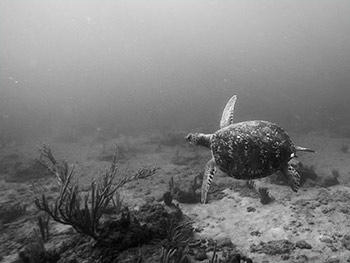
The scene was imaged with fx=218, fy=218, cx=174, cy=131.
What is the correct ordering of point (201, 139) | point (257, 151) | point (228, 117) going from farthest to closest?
point (228, 117)
point (201, 139)
point (257, 151)

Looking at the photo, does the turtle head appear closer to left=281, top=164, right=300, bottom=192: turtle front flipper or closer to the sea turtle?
the sea turtle

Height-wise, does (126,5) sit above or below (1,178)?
above

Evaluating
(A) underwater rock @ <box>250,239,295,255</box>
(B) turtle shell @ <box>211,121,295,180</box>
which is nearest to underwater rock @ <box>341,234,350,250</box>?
(A) underwater rock @ <box>250,239,295,255</box>

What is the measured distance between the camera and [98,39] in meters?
72.0

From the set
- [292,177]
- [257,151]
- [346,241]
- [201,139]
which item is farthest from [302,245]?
[201,139]

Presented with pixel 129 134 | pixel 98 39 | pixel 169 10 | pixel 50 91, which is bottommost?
pixel 129 134

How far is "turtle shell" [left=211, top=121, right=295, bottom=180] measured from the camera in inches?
130

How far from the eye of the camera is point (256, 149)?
10.9 feet

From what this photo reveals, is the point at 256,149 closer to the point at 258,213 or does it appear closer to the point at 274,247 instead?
the point at 274,247

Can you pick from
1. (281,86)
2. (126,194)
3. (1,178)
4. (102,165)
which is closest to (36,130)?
(1,178)

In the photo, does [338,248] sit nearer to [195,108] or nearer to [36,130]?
[36,130]

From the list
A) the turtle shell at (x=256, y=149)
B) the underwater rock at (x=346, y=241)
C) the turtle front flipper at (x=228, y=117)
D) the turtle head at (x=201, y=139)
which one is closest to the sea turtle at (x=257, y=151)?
the turtle shell at (x=256, y=149)

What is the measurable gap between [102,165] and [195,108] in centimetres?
2469

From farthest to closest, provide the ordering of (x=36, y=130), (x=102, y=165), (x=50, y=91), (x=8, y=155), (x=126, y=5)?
(x=126, y=5) < (x=50, y=91) < (x=36, y=130) < (x=8, y=155) < (x=102, y=165)
